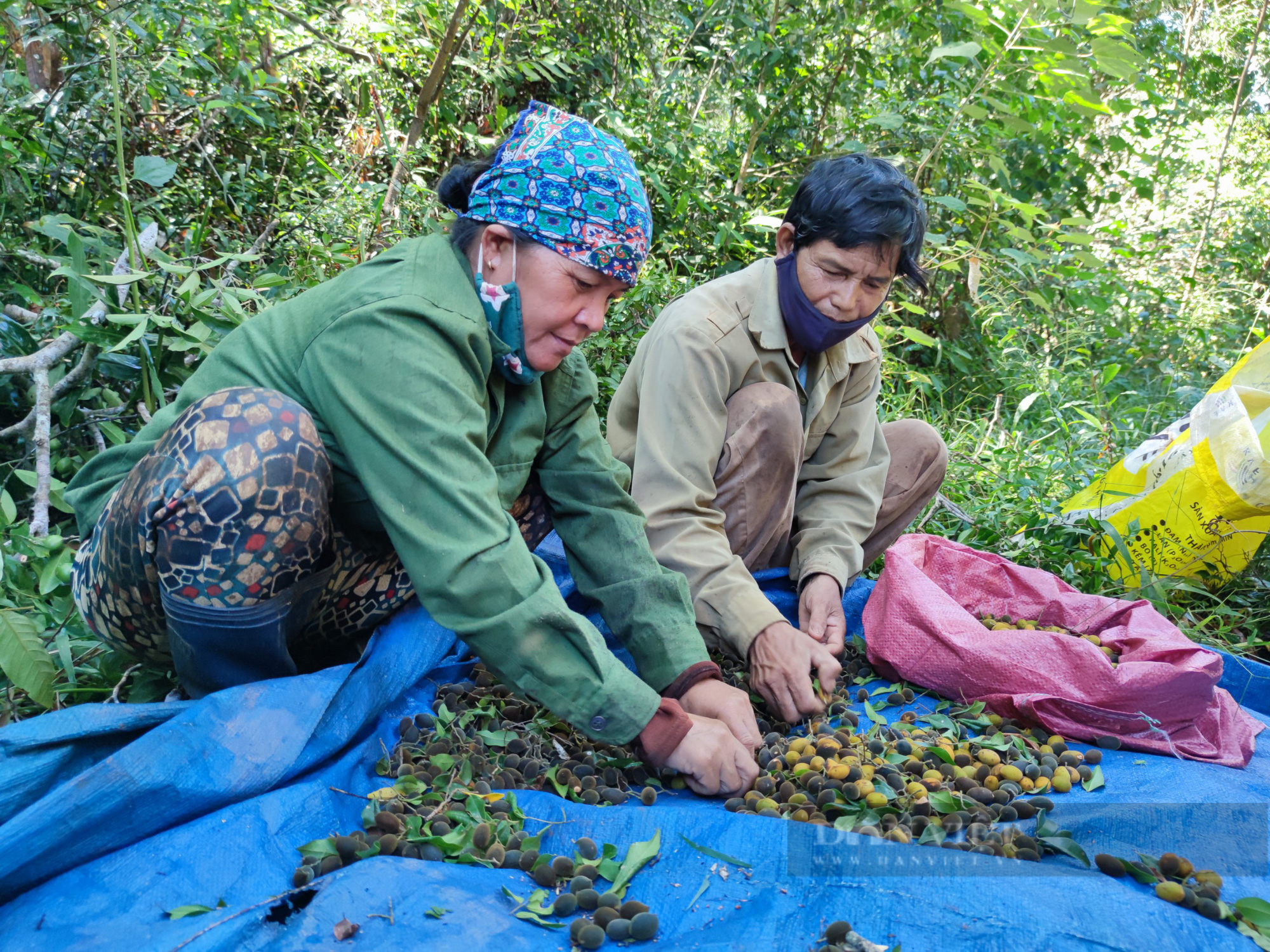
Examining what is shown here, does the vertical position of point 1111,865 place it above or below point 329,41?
below

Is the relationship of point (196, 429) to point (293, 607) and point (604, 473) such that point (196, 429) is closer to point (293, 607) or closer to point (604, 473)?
point (293, 607)

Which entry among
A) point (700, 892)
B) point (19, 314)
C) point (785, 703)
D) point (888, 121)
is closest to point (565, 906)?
point (700, 892)

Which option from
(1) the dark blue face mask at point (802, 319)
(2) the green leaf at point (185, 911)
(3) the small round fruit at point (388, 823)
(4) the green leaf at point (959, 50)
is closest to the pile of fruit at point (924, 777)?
(3) the small round fruit at point (388, 823)

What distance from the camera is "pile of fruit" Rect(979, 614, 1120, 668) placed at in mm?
2184

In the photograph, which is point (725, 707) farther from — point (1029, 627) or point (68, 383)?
point (68, 383)

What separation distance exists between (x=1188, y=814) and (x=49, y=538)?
2249 millimetres

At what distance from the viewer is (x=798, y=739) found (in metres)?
1.83

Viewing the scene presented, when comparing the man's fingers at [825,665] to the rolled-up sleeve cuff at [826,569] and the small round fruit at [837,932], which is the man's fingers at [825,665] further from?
the small round fruit at [837,932]

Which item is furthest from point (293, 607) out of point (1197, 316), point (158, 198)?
point (1197, 316)

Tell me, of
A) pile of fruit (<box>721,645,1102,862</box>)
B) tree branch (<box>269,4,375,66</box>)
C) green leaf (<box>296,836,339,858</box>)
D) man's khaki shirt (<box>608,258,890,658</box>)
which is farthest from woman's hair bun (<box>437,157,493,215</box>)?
tree branch (<box>269,4,375,66</box>)

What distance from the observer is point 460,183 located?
1769 mm

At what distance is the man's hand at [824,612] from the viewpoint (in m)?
2.29

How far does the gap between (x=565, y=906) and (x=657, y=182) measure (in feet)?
11.9

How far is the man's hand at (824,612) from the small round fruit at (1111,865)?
0.89 meters
